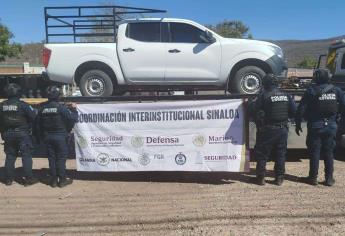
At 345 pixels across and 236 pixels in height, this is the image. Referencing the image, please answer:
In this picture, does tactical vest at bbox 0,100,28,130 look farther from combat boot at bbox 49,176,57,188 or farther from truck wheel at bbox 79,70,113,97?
truck wheel at bbox 79,70,113,97

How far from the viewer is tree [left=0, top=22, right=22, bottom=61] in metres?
46.6

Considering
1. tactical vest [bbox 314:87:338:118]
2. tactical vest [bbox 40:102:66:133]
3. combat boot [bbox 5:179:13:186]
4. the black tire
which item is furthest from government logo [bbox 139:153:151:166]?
tactical vest [bbox 314:87:338:118]

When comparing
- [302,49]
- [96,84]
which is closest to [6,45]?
[302,49]

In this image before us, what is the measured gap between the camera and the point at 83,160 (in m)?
8.78

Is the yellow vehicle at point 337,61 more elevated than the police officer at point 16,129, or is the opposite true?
the yellow vehicle at point 337,61

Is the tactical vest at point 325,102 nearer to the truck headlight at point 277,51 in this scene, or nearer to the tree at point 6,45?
the truck headlight at point 277,51

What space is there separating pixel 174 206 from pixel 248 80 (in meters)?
3.46

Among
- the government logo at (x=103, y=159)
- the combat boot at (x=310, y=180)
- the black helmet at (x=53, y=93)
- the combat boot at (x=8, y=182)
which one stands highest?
the black helmet at (x=53, y=93)

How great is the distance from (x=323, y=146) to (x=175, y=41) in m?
3.40

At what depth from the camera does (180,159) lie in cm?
853

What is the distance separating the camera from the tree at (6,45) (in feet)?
153

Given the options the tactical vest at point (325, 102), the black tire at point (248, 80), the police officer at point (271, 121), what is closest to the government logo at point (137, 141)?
the police officer at point (271, 121)

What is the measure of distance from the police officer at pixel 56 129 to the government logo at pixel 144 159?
124cm

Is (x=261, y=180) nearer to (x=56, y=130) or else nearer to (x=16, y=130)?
(x=56, y=130)
